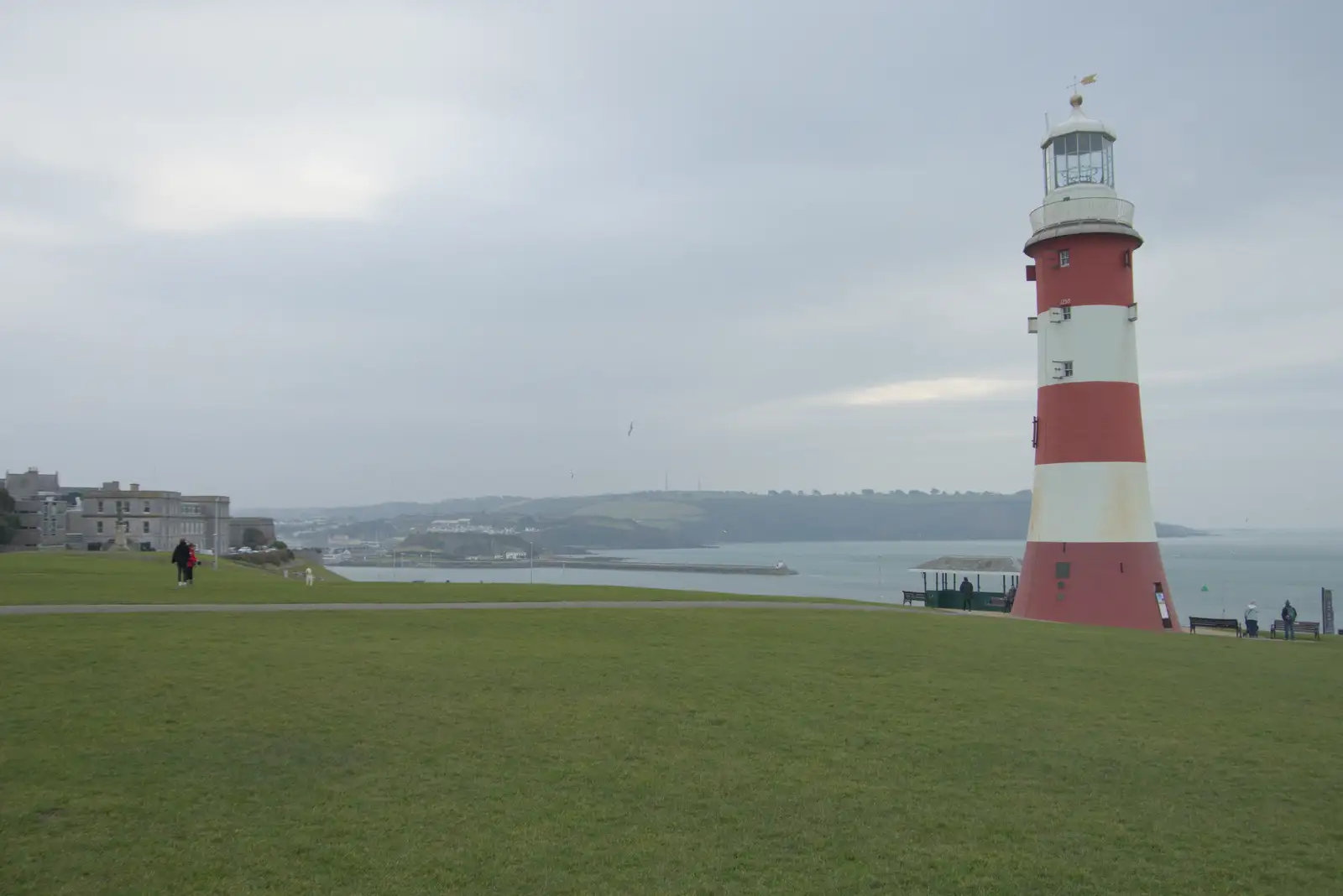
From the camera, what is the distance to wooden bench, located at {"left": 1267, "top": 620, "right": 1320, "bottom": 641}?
26.9m

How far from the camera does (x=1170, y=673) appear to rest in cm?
1378

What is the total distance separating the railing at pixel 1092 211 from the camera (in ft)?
72.5

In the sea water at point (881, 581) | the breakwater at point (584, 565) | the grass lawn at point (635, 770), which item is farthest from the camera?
the breakwater at point (584, 565)

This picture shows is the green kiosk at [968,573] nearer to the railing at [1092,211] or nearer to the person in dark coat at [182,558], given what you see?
the railing at [1092,211]

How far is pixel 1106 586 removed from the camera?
21.6 meters

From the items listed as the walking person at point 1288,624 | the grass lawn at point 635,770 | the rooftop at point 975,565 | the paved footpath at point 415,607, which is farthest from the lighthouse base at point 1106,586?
the rooftop at point 975,565

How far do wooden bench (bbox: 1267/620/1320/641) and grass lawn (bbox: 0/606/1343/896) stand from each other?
1501cm

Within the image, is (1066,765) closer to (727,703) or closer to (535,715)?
(727,703)

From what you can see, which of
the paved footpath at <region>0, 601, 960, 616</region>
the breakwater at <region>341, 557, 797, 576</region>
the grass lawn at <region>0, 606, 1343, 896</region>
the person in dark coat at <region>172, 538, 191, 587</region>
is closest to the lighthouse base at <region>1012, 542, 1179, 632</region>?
the paved footpath at <region>0, 601, 960, 616</region>

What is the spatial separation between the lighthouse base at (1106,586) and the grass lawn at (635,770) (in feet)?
23.8

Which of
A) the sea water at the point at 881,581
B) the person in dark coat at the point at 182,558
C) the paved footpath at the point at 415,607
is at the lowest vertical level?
the sea water at the point at 881,581

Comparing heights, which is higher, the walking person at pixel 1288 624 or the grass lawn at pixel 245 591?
the grass lawn at pixel 245 591

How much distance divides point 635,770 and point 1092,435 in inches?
664

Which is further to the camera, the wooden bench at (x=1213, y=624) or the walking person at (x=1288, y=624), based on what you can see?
the wooden bench at (x=1213, y=624)
